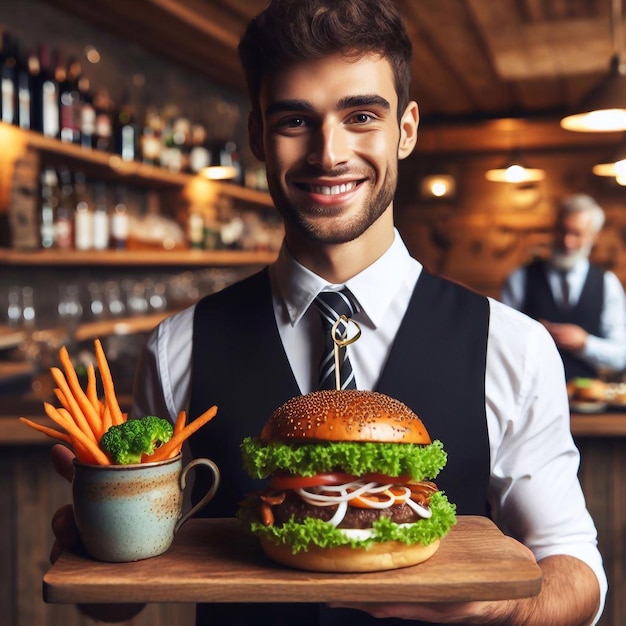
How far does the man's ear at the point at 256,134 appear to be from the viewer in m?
1.66

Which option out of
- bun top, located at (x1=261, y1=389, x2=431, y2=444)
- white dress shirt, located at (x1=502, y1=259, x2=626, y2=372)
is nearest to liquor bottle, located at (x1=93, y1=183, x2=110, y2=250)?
white dress shirt, located at (x1=502, y1=259, x2=626, y2=372)

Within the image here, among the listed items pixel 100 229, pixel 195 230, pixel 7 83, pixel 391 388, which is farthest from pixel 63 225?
pixel 391 388

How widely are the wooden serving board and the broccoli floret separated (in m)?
0.15

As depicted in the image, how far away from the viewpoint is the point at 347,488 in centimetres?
121

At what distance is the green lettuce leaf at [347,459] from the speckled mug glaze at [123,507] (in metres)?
0.14

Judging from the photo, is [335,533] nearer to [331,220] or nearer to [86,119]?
[331,220]

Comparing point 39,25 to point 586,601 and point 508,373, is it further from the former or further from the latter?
point 586,601

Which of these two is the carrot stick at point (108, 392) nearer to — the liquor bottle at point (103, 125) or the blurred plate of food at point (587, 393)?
the blurred plate of food at point (587, 393)

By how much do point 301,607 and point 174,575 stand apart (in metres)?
0.38

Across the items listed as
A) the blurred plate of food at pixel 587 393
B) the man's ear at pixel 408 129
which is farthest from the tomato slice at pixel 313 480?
the blurred plate of food at pixel 587 393

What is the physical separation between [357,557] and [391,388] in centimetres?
40

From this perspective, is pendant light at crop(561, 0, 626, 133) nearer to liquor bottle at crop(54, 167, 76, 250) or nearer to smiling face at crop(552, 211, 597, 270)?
smiling face at crop(552, 211, 597, 270)

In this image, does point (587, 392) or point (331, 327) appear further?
point (587, 392)

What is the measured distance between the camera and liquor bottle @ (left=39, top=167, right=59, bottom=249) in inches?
140
